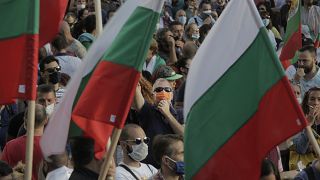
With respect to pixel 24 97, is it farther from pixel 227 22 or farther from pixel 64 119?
pixel 227 22

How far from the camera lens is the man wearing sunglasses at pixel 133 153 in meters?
8.66

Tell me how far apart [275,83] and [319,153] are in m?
0.49

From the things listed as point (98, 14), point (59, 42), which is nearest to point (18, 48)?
point (98, 14)

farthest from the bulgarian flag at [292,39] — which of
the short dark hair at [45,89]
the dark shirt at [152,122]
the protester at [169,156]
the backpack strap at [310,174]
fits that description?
the backpack strap at [310,174]

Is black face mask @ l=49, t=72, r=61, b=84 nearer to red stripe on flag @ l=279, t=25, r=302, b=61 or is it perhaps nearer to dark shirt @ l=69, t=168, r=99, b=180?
red stripe on flag @ l=279, t=25, r=302, b=61

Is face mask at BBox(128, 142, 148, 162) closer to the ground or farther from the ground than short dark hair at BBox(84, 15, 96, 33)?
farther from the ground

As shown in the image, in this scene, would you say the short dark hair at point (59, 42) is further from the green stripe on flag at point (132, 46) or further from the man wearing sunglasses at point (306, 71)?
the green stripe on flag at point (132, 46)

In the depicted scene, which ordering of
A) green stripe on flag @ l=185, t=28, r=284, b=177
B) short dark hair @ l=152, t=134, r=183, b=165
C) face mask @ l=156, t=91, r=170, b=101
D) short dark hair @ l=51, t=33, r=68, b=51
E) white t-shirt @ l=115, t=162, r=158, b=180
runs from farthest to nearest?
short dark hair @ l=51, t=33, r=68, b=51, face mask @ l=156, t=91, r=170, b=101, white t-shirt @ l=115, t=162, r=158, b=180, short dark hair @ l=152, t=134, r=183, b=165, green stripe on flag @ l=185, t=28, r=284, b=177

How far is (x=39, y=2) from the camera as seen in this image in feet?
23.5

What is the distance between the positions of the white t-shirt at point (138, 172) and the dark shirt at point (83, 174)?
126 centimetres

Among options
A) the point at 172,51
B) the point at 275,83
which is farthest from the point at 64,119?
the point at 172,51

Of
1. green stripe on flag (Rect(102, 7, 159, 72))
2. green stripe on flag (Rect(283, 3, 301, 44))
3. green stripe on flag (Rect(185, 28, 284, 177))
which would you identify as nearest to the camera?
green stripe on flag (Rect(185, 28, 284, 177))

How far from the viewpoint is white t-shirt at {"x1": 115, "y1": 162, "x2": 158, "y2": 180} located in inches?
337

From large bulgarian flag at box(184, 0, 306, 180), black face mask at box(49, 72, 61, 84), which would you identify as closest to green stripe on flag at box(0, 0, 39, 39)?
large bulgarian flag at box(184, 0, 306, 180)
